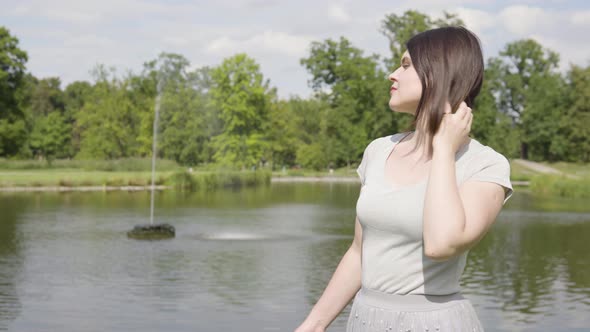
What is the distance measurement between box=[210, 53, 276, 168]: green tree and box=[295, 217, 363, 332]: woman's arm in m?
67.5

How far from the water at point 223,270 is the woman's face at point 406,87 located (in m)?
9.62

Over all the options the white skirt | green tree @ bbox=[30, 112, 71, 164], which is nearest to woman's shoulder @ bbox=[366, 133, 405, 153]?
the white skirt

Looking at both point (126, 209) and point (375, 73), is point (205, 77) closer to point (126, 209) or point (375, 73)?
point (375, 73)

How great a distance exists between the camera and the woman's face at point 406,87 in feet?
6.96

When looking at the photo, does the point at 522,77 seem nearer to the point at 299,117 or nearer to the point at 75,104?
the point at 299,117

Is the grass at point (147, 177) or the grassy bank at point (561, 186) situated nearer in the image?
the grassy bank at point (561, 186)

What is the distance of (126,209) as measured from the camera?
3212 centimetres

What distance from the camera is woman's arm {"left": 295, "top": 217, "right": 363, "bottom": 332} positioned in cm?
231

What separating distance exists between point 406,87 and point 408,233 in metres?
0.36

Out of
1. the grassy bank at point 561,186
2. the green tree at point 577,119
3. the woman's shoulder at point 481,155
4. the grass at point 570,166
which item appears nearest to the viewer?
the woman's shoulder at point 481,155

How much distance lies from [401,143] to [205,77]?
74.9 metres

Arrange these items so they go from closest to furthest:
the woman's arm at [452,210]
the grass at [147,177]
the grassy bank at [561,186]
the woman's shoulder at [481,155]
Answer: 1. the woman's arm at [452,210]
2. the woman's shoulder at [481,155]
3. the grassy bank at [561,186]
4. the grass at [147,177]

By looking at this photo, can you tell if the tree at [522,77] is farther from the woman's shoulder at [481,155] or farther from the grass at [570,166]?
the woman's shoulder at [481,155]

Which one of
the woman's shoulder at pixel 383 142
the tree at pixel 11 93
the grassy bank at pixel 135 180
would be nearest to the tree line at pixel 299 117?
the tree at pixel 11 93
